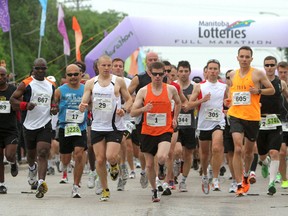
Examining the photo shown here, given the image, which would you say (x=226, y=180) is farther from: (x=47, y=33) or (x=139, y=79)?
(x=47, y=33)

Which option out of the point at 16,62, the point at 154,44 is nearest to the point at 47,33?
the point at 16,62

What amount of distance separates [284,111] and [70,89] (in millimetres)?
3532

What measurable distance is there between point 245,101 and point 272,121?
1.12m

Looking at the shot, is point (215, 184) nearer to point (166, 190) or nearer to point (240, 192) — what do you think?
point (166, 190)

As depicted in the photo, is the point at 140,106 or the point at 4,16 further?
the point at 4,16

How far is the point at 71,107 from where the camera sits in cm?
1569

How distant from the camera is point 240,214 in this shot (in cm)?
1252

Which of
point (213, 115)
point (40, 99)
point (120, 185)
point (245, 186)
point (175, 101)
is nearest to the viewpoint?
point (175, 101)

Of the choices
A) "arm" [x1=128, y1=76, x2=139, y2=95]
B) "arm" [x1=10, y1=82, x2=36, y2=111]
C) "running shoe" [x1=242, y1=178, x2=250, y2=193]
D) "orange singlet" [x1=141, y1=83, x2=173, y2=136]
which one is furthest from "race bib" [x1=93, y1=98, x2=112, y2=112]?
"running shoe" [x1=242, y1=178, x2=250, y2=193]

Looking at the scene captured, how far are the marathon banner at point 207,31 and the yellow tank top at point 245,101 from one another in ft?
46.7

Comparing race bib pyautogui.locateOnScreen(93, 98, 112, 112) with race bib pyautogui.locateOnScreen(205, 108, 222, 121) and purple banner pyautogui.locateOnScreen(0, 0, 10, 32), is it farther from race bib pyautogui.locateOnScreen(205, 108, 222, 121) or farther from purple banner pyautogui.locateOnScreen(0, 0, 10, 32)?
purple banner pyautogui.locateOnScreen(0, 0, 10, 32)

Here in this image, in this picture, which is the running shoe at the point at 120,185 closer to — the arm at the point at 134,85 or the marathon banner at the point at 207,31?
the arm at the point at 134,85

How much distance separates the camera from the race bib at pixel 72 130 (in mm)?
15430

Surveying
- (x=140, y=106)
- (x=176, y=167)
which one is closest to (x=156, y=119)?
(x=140, y=106)
